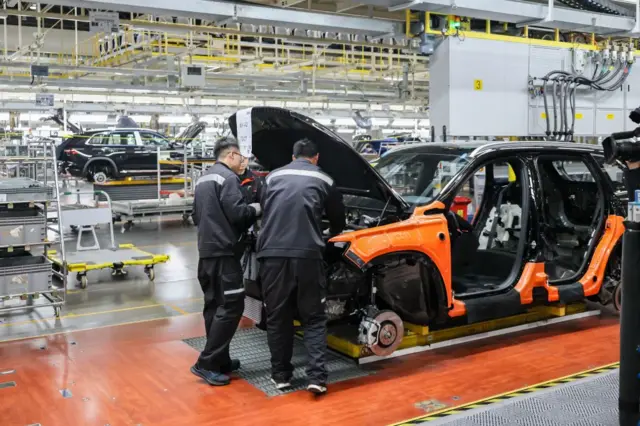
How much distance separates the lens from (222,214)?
4.69 meters

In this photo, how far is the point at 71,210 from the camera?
9.19 metres

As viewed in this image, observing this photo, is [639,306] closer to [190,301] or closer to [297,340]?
[297,340]

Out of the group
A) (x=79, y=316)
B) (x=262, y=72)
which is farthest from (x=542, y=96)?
(x=262, y=72)

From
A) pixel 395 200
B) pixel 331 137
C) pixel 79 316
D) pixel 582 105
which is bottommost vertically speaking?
pixel 79 316

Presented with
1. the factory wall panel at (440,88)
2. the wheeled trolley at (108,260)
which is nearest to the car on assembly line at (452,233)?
the factory wall panel at (440,88)

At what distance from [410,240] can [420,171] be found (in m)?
1.11

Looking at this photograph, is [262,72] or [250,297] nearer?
[250,297]

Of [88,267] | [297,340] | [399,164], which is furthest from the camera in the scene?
[88,267]

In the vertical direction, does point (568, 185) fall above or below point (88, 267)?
above

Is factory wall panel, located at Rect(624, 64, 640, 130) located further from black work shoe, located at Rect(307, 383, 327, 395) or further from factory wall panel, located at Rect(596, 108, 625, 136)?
black work shoe, located at Rect(307, 383, 327, 395)

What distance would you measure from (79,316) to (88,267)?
54.1 inches

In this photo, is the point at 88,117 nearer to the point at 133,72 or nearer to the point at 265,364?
the point at 133,72

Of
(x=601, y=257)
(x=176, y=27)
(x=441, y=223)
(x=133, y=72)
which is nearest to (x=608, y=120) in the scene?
(x=601, y=257)

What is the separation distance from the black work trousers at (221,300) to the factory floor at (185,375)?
225 mm
